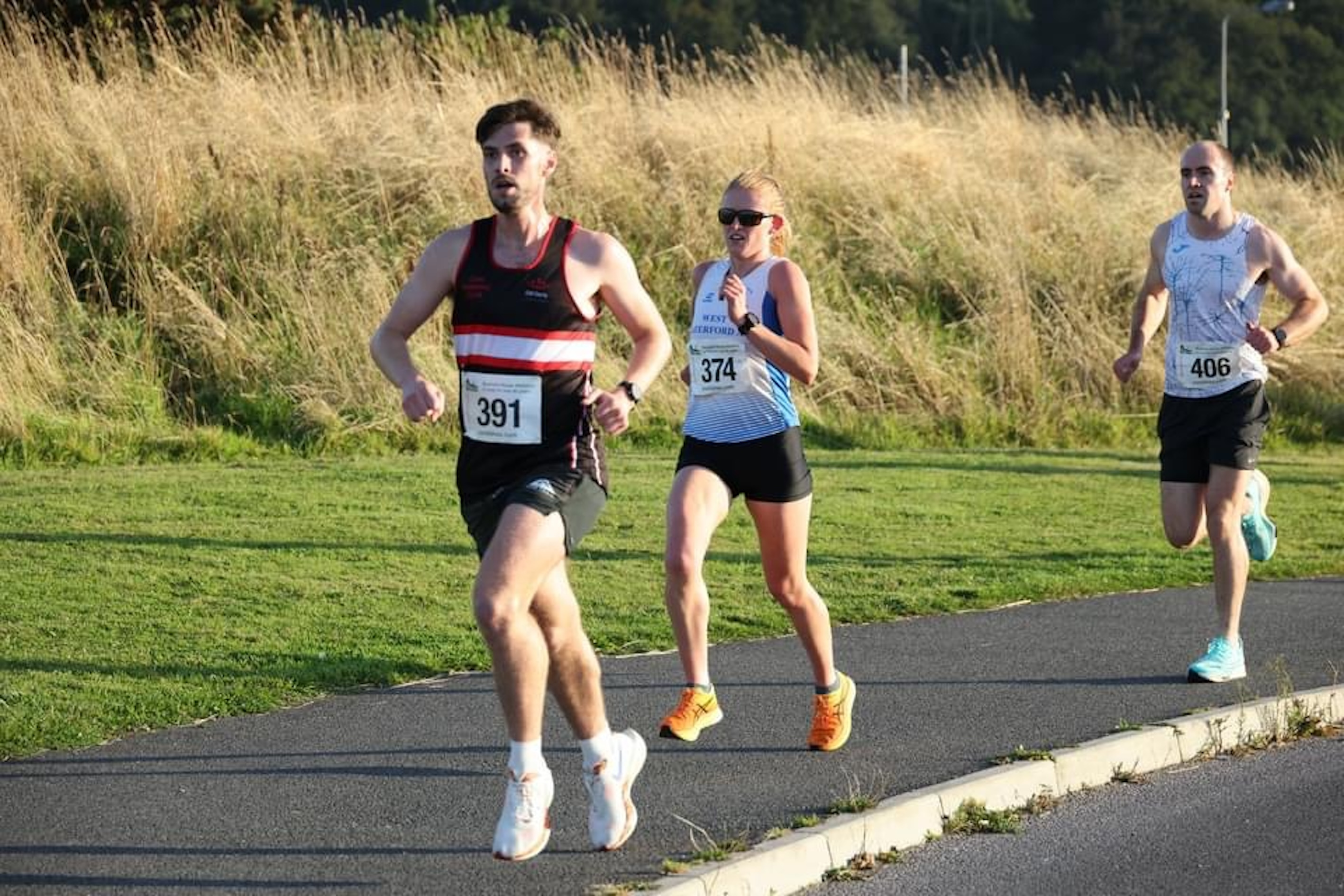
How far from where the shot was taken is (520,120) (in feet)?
18.4

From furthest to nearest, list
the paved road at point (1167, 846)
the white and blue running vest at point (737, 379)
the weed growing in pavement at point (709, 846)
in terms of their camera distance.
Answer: the white and blue running vest at point (737, 379) < the paved road at point (1167, 846) < the weed growing in pavement at point (709, 846)

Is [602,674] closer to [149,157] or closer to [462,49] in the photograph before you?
[149,157]

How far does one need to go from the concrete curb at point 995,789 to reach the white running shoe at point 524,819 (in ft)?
1.17

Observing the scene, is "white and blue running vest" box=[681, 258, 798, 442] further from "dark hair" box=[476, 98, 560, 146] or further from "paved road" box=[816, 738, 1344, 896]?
"paved road" box=[816, 738, 1344, 896]

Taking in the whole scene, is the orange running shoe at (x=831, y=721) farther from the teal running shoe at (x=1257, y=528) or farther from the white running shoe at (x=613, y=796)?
the teal running shoe at (x=1257, y=528)

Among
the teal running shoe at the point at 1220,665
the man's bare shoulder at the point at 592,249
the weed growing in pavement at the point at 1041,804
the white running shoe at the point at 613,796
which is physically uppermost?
the man's bare shoulder at the point at 592,249

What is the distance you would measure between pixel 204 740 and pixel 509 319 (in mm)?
2209

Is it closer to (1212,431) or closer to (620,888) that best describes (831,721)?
(620,888)

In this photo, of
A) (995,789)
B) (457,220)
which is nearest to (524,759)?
(995,789)

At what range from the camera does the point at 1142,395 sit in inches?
765

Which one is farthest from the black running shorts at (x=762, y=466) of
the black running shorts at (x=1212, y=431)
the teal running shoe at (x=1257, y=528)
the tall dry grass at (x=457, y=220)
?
the tall dry grass at (x=457, y=220)

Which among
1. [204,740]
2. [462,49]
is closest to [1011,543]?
[204,740]

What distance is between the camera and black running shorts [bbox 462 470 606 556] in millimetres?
5504

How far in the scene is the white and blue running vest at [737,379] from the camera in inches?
269
